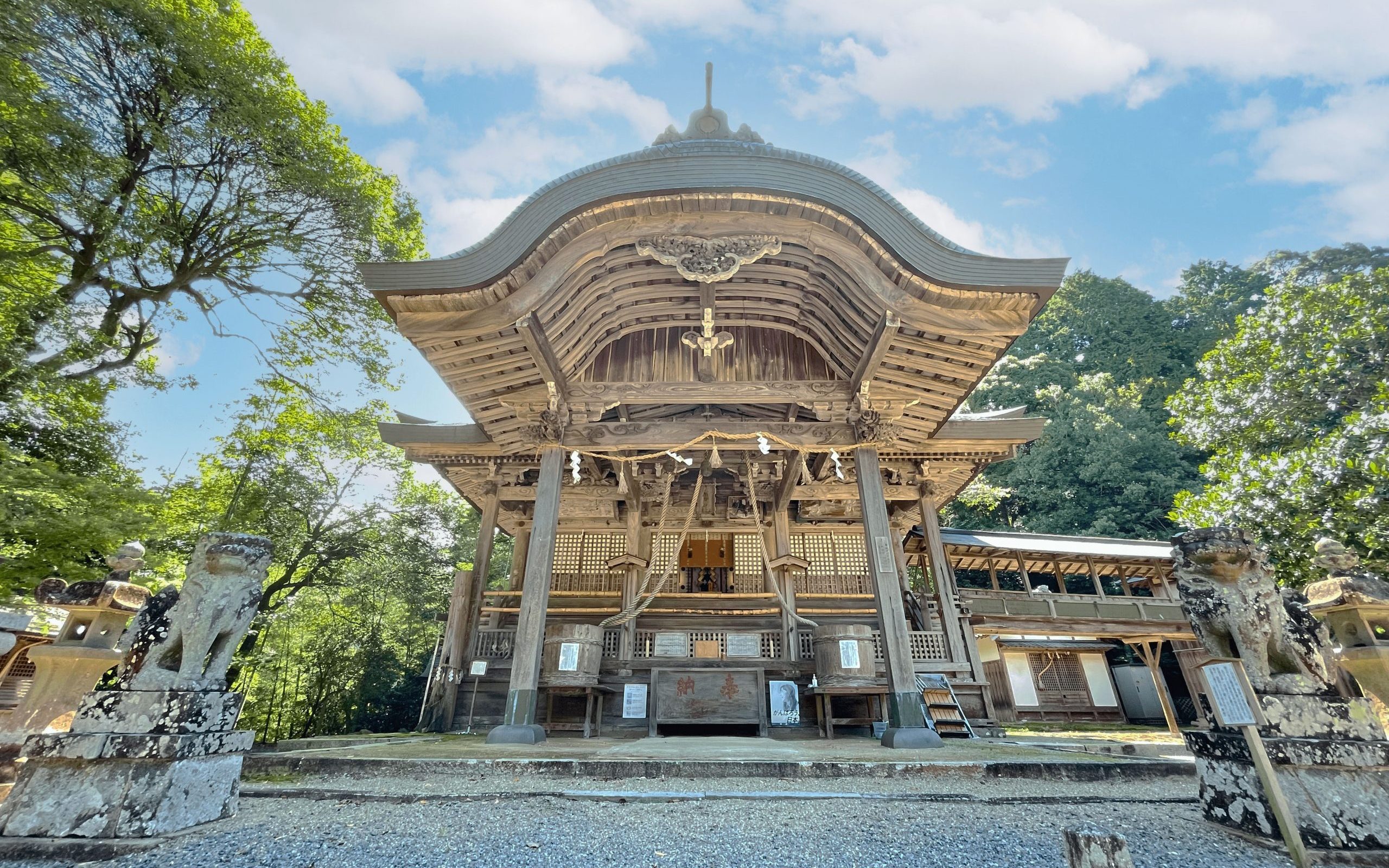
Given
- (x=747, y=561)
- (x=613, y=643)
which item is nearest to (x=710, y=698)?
(x=613, y=643)

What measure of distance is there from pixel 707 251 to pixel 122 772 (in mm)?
5806

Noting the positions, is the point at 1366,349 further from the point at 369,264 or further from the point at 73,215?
the point at 73,215

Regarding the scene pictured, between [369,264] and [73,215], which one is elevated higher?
[73,215]

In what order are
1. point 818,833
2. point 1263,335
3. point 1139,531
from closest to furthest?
point 818,833 → point 1263,335 → point 1139,531

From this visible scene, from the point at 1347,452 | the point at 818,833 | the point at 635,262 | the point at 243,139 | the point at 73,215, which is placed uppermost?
the point at 243,139

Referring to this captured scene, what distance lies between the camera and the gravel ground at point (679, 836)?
2182 mm

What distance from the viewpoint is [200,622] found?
8.64 ft

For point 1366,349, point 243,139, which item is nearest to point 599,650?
point 243,139

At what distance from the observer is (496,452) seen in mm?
9422

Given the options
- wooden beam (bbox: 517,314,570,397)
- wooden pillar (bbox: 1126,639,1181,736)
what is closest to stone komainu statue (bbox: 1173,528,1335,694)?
wooden beam (bbox: 517,314,570,397)

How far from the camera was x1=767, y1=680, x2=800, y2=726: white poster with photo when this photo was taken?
26.4 ft

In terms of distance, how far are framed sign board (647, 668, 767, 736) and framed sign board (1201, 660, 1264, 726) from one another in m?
5.99

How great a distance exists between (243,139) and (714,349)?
10.2 m

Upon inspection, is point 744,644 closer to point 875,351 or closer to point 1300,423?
point 875,351
